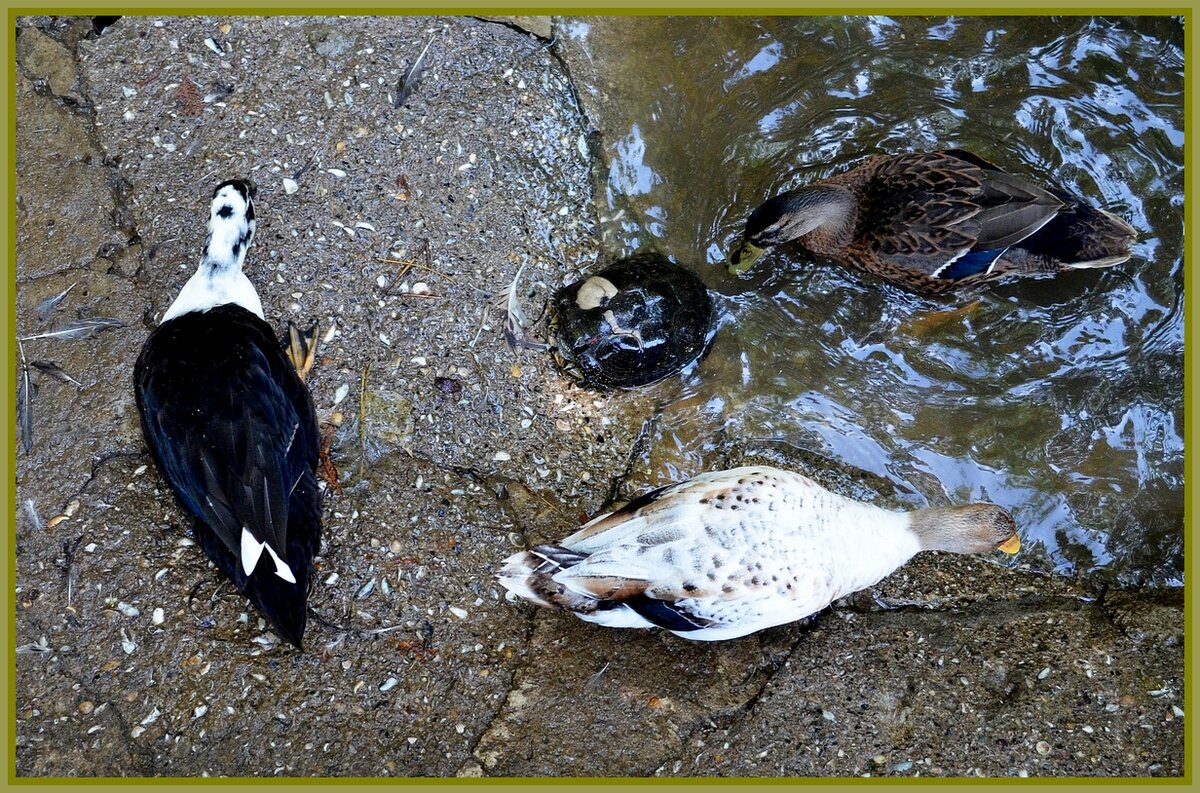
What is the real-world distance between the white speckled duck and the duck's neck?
173 centimetres

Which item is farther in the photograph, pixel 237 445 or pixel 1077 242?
pixel 1077 242

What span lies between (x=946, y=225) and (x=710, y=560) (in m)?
1.87

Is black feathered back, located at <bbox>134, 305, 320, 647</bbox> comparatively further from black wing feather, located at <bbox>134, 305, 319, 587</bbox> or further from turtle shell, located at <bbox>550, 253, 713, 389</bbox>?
turtle shell, located at <bbox>550, 253, 713, 389</bbox>

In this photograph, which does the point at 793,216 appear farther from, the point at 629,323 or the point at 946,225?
the point at 629,323

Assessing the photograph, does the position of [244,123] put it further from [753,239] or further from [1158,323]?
[1158,323]

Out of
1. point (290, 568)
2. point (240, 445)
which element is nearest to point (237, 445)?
point (240, 445)

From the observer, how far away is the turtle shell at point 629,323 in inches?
146

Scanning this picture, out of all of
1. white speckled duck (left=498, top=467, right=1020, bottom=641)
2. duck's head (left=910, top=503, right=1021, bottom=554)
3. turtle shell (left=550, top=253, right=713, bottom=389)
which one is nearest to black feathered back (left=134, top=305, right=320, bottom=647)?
white speckled duck (left=498, top=467, right=1020, bottom=641)

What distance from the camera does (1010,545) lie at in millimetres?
3576

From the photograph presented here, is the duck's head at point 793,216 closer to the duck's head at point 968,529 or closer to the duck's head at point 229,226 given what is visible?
the duck's head at point 968,529

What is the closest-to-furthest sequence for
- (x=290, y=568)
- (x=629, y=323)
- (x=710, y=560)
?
(x=710, y=560) < (x=290, y=568) < (x=629, y=323)

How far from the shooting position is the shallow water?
155 inches

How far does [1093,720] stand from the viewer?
3189mm

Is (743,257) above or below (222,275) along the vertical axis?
below
